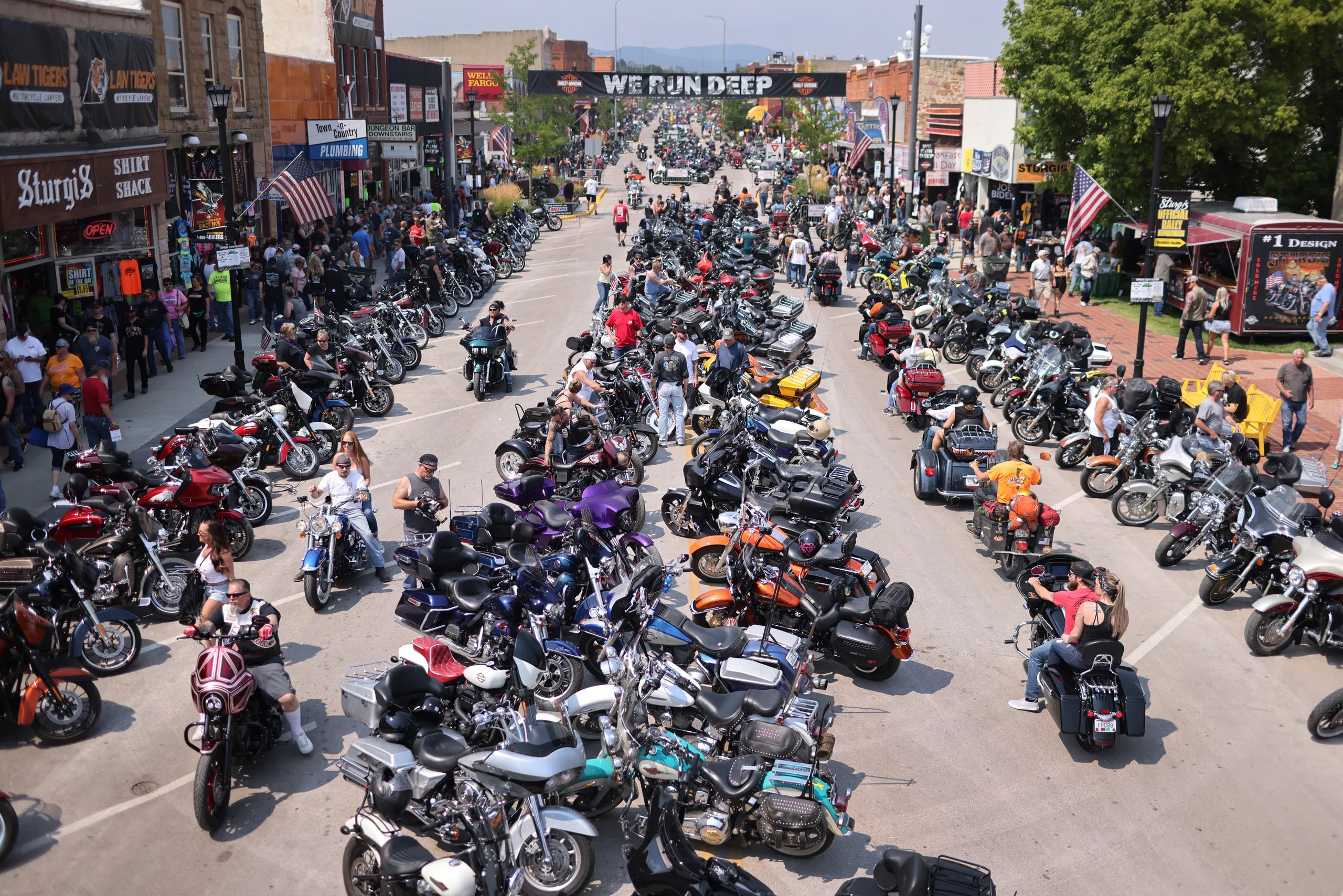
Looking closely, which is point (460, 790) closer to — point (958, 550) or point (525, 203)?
point (958, 550)

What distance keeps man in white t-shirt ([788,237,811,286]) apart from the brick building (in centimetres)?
1661

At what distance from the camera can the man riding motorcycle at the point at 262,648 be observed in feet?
30.3

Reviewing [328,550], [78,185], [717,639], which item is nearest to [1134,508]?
[717,639]

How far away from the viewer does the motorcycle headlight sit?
7.71 metres

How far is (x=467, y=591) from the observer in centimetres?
1074

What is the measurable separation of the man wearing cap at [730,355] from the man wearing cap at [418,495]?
6.61 meters

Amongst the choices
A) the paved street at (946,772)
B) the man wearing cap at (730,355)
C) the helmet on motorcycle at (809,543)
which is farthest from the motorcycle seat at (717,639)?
the man wearing cap at (730,355)

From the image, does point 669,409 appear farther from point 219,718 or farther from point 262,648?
point 219,718

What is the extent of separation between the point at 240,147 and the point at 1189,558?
25.8 metres

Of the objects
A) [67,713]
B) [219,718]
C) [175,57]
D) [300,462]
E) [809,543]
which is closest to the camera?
[219,718]

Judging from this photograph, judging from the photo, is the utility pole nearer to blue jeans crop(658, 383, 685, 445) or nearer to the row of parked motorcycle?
blue jeans crop(658, 383, 685, 445)

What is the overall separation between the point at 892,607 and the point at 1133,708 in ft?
7.31

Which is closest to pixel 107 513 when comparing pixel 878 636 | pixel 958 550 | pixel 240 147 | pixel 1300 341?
pixel 878 636

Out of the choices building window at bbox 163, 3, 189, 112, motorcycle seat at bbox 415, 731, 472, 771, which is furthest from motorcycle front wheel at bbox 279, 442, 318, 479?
building window at bbox 163, 3, 189, 112
